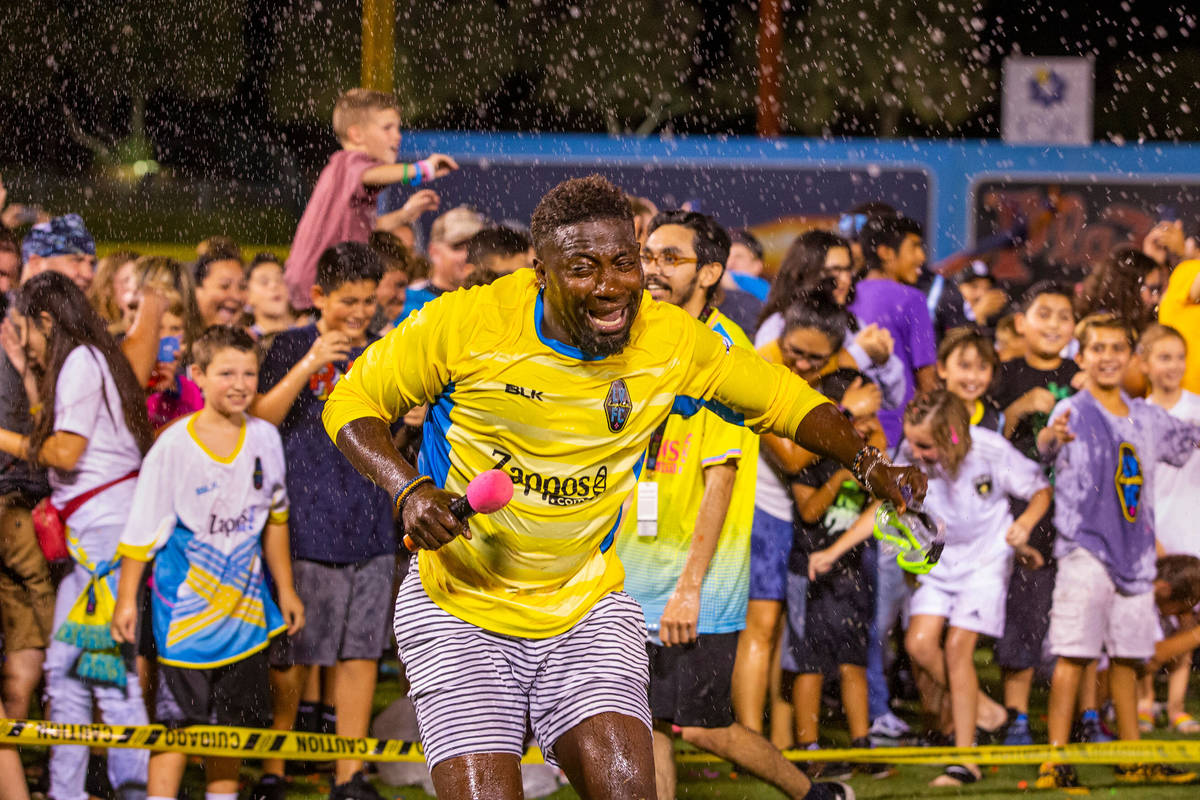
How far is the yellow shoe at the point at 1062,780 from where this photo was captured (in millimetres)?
7191

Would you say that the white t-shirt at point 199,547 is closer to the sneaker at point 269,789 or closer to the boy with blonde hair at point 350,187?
the sneaker at point 269,789

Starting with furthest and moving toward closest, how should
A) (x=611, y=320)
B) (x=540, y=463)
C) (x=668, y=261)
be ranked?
(x=668, y=261), (x=540, y=463), (x=611, y=320)

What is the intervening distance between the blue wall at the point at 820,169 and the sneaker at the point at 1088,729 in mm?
6148

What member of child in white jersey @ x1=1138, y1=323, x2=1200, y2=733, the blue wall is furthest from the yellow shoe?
the blue wall

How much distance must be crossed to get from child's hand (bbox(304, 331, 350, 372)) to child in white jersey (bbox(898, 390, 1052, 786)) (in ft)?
8.92

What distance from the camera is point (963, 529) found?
758 centimetres

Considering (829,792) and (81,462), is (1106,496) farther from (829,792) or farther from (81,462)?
(81,462)

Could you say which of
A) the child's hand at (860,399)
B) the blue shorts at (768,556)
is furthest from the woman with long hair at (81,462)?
the child's hand at (860,399)

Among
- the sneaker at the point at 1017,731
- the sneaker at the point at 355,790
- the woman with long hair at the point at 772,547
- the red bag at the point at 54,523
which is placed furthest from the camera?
the sneaker at the point at 1017,731

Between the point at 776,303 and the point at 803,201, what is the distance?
5569 millimetres

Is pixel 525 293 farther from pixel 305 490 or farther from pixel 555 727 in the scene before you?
pixel 305 490

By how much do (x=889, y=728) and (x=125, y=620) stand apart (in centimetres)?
388

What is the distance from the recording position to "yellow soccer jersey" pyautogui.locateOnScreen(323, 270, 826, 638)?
14.6 ft

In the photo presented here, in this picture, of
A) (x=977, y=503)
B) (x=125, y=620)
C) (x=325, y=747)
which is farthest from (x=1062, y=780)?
(x=125, y=620)
